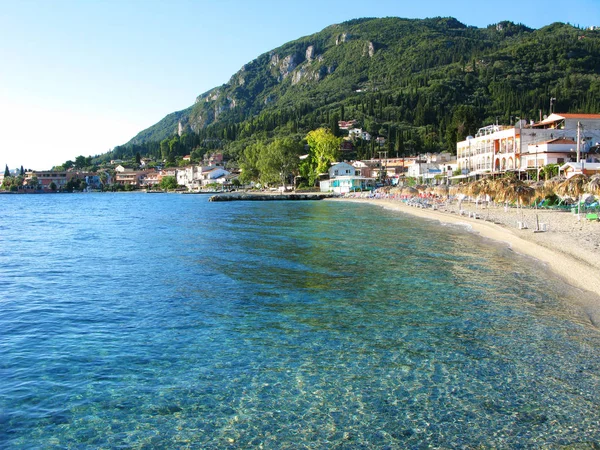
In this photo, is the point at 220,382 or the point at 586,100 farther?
the point at 586,100

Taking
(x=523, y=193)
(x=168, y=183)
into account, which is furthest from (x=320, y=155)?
(x=168, y=183)

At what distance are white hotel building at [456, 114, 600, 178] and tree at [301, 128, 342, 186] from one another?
32.5m

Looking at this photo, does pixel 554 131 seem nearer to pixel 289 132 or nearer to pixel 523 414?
pixel 523 414

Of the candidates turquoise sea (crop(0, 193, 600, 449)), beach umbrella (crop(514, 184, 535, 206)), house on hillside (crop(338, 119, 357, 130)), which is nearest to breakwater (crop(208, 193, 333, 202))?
beach umbrella (crop(514, 184, 535, 206))

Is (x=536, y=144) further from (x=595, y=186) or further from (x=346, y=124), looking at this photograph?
(x=346, y=124)

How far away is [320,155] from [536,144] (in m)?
48.9

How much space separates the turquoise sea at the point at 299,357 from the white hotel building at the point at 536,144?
3960 centimetres

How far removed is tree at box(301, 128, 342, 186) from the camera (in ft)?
319

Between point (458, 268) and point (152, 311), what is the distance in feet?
37.5

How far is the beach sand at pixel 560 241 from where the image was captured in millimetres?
15164

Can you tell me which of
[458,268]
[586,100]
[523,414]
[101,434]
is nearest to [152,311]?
[101,434]

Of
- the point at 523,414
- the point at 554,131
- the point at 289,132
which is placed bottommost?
the point at 523,414

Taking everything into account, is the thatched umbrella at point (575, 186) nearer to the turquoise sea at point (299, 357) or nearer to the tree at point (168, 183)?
the turquoise sea at point (299, 357)

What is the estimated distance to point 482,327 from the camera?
11.6m
